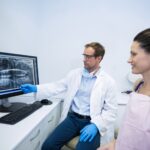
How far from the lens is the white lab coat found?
5.45 ft

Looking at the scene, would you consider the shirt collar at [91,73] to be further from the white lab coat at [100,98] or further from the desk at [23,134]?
the desk at [23,134]

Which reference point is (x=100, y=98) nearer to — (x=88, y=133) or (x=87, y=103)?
(x=87, y=103)

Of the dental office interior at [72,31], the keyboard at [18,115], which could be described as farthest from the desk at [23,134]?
the dental office interior at [72,31]

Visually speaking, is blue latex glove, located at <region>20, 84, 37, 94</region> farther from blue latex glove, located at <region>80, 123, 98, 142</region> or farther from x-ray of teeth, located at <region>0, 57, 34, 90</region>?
blue latex glove, located at <region>80, 123, 98, 142</region>

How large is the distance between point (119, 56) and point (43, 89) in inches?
39.5

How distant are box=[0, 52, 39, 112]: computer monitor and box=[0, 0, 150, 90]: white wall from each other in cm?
46

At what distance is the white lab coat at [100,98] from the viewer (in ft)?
5.45

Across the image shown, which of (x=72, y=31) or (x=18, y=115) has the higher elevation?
(x=72, y=31)

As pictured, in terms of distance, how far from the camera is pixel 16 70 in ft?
5.19

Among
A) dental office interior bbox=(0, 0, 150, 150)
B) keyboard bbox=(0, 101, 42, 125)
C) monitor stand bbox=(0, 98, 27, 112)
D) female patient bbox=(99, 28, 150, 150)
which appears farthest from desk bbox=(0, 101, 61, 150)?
dental office interior bbox=(0, 0, 150, 150)

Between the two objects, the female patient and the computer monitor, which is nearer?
the female patient

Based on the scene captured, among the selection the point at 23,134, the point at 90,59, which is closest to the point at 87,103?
the point at 90,59

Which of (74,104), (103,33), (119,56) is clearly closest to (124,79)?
(119,56)

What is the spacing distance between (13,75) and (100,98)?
788 mm
